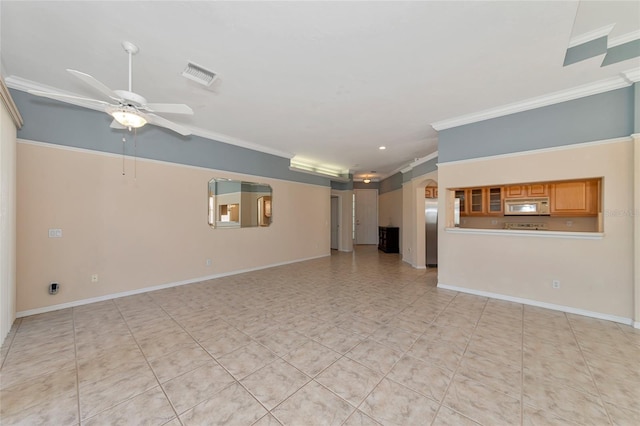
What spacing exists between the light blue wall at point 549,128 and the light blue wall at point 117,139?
4424 mm

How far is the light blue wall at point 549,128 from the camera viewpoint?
3.05 m

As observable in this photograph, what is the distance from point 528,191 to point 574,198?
0.66 m

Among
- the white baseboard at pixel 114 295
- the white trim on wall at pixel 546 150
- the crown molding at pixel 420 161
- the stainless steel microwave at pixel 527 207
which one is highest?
the crown molding at pixel 420 161

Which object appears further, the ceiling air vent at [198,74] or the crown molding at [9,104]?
the ceiling air vent at [198,74]

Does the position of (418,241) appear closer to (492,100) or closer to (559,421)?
(492,100)

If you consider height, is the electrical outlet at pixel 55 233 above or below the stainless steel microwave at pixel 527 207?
below

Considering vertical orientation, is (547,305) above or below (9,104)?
A: below

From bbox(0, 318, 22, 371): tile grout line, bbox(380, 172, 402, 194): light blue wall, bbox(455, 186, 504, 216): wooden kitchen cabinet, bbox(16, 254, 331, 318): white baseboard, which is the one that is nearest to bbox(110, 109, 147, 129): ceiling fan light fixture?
bbox(0, 318, 22, 371): tile grout line

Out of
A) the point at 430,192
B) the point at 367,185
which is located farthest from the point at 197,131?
the point at 367,185

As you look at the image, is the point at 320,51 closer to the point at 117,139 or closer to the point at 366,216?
the point at 117,139

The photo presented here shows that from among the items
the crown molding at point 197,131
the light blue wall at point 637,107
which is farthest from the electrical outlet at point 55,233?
the light blue wall at point 637,107

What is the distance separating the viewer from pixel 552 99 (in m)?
3.39

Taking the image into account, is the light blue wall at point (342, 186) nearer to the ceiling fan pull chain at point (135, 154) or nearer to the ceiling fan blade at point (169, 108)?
the ceiling fan pull chain at point (135, 154)

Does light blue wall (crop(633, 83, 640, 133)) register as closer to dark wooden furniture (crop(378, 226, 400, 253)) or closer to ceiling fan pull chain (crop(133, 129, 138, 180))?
dark wooden furniture (crop(378, 226, 400, 253))
